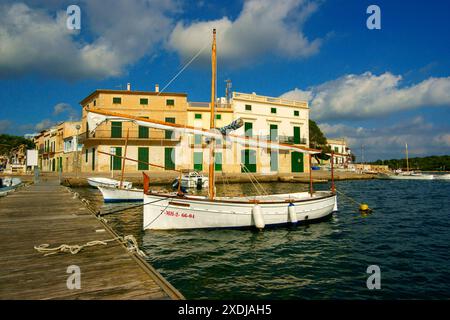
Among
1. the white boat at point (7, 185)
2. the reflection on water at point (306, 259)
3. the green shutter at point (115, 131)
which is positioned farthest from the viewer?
the green shutter at point (115, 131)

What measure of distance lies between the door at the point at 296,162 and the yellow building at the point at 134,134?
18.0 m

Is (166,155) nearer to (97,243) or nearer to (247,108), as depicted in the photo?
(247,108)

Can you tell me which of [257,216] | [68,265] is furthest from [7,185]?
[68,265]

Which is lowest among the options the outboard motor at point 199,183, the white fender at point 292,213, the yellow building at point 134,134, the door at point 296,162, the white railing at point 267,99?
the white fender at point 292,213

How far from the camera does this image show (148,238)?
35.4ft

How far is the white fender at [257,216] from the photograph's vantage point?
11.9m

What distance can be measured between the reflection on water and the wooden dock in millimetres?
1573

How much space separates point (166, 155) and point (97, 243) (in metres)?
32.7

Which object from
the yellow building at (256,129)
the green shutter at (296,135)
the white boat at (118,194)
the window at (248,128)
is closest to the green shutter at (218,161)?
the yellow building at (256,129)

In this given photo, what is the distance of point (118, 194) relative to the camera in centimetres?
2059

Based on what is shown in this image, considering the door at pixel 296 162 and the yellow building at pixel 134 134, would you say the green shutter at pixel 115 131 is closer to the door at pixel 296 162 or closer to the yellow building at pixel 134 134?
the yellow building at pixel 134 134

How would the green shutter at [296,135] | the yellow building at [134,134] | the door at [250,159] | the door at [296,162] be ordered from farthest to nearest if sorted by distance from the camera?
1. the door at [296,162]
2. the green shutter at [296,135]
3. the door at [250,159]
4. the yellow building at [134,134]

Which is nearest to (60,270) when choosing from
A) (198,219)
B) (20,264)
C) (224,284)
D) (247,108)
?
(20,264)
